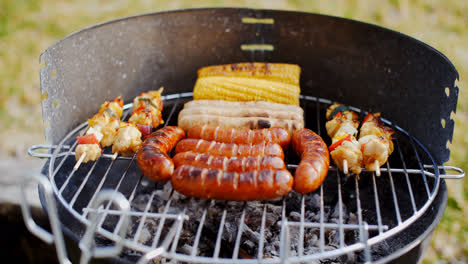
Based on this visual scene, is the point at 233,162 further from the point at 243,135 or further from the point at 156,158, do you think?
the point at 156,158

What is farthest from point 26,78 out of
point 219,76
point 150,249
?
point 150,249

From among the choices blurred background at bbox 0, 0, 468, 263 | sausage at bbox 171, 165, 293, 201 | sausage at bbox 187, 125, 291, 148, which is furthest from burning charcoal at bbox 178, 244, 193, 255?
blurred background at bbox 0, 0, 468, 263

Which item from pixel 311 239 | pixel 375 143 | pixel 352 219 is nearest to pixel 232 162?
pixel 311 239

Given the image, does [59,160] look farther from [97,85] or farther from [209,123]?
[209,123]

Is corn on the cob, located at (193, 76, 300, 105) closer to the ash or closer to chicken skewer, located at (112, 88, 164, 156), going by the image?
chicken skewer, located at (112, 88, 164, 156)

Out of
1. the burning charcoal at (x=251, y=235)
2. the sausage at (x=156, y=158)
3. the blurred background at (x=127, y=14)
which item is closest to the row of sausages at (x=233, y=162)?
the sausage at (x=156, y=158)

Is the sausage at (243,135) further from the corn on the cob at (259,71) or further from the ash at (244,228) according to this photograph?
the corn on the cob at (259,71)
